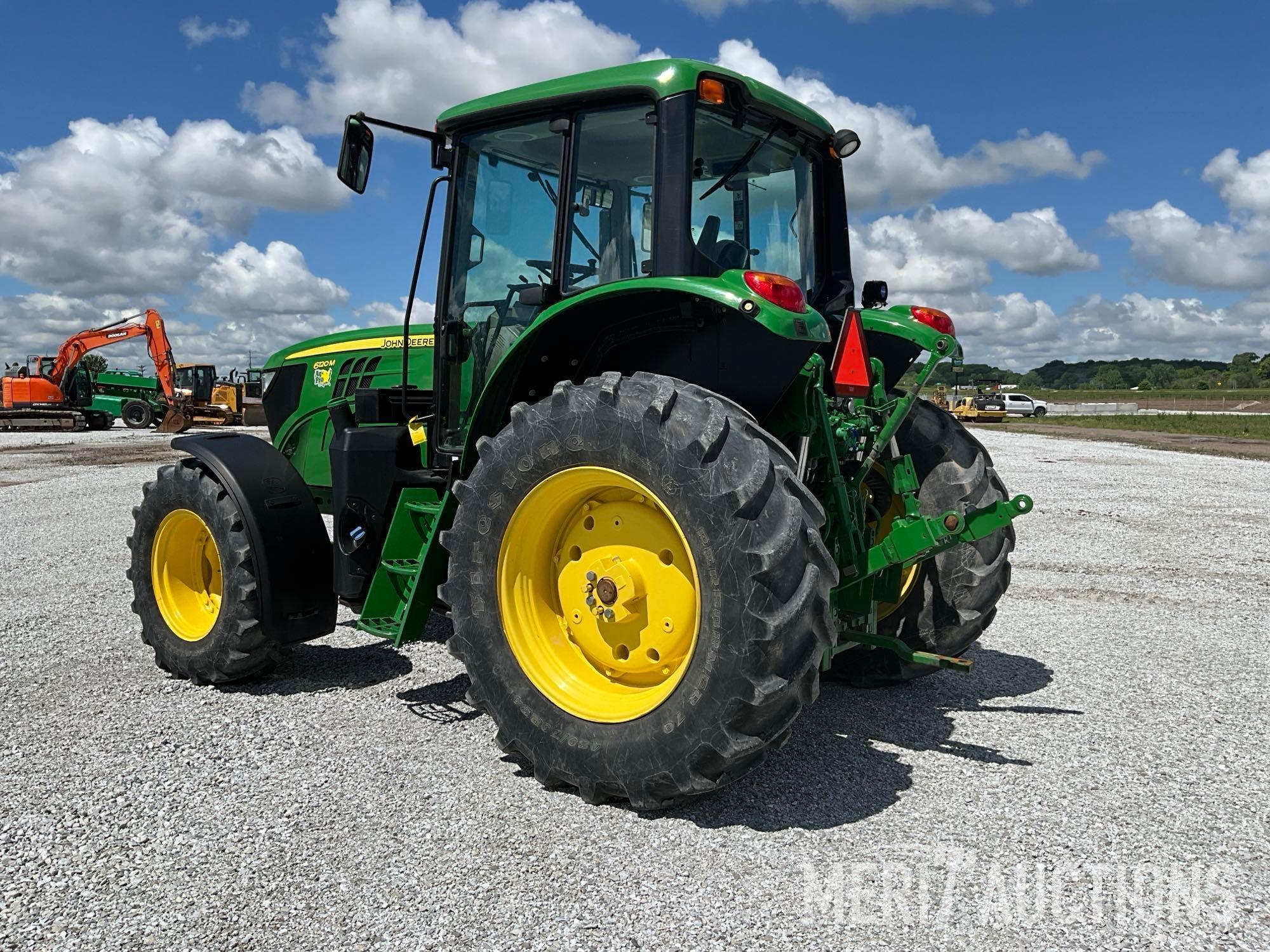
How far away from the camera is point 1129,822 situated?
319 centimetres

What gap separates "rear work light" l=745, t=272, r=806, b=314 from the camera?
3.16 meters

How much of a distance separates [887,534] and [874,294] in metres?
1.29

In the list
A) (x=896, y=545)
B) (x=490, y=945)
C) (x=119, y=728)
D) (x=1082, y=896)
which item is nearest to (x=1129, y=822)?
(x=1082, y=896)

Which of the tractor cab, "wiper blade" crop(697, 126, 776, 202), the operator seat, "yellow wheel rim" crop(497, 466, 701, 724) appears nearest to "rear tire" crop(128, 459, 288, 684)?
the tractor cab

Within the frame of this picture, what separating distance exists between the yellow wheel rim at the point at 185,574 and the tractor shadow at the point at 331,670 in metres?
0.46

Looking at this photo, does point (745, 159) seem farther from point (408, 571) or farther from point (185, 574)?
point (185, 574)

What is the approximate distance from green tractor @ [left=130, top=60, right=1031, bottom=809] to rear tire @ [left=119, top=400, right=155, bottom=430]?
31.8m

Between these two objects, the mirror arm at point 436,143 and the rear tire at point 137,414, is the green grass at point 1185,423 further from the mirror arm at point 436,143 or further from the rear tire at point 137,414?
the rear tire at point 137,414

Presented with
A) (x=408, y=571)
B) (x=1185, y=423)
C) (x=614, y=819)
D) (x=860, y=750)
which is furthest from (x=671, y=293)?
(x=1185, y=423)

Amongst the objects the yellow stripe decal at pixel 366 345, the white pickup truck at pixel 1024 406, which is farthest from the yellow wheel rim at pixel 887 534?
the white pickup truck at pixel 1024 406

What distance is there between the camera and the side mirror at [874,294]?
4969 millimetres

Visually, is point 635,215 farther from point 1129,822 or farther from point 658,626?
point 1129,822

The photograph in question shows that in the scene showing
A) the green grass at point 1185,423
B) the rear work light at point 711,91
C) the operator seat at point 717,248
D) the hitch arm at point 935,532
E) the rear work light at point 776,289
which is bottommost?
the hitch arm at point 935,532

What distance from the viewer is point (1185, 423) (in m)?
41.6
